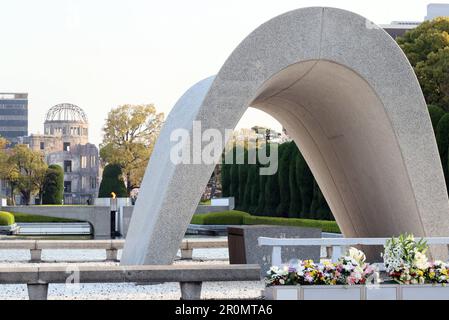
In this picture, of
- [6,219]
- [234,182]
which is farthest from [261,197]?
[6,219]

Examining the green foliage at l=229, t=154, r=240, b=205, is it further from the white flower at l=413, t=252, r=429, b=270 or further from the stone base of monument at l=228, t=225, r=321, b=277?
the white flower at l=413, t=252, r=429, b=270

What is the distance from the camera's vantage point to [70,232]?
1793 inches

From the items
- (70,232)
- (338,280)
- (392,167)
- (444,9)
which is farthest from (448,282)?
(444,9)

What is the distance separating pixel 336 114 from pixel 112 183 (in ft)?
143

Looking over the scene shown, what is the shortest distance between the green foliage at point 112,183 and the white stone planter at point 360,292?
4668 cm

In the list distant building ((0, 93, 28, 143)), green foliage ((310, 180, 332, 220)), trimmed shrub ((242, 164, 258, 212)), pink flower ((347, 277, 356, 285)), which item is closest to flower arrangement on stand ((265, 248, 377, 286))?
pink flower ((347, 277, 356, 285))

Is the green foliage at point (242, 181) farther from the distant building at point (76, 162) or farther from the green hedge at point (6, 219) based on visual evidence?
the distant building at point (76, 162)

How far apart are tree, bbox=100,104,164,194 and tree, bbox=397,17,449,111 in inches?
883

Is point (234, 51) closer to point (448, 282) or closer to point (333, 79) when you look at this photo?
point (333, 79)

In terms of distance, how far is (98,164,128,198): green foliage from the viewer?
56844mm

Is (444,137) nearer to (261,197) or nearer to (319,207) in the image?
(319,207)

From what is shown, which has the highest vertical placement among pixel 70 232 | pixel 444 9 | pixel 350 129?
pixel 444 9

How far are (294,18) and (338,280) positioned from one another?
14.0ft
